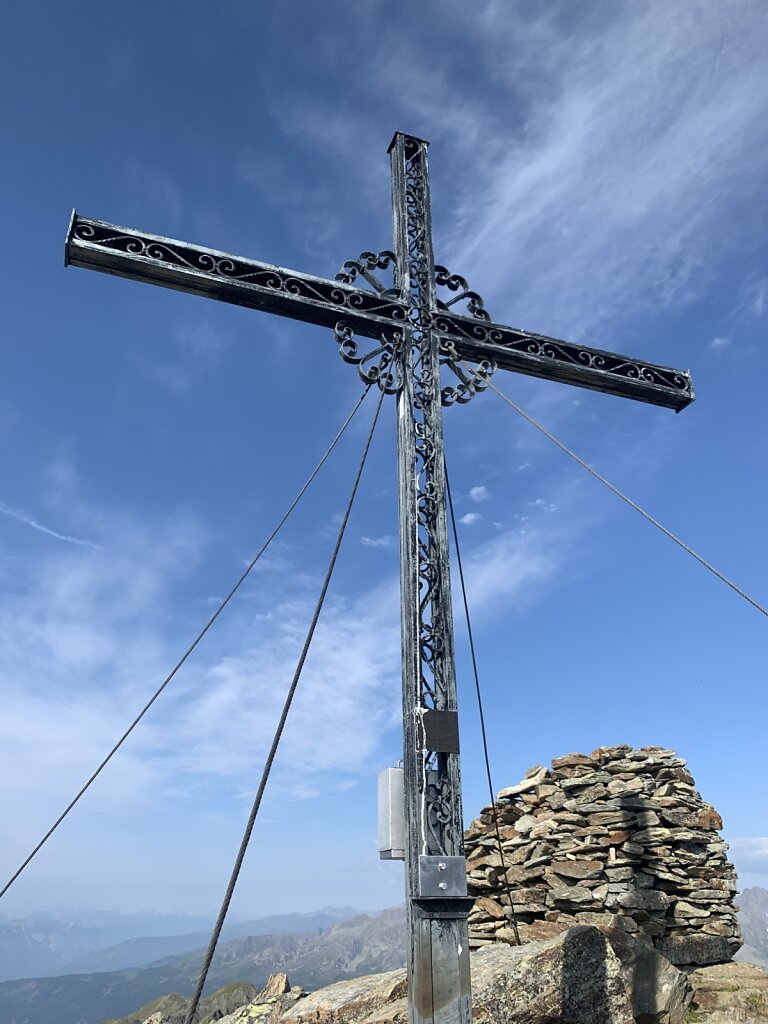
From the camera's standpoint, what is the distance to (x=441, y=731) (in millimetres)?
7223

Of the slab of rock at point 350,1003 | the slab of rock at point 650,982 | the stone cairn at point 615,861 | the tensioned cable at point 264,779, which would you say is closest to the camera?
the tensioned cable at point 264,779

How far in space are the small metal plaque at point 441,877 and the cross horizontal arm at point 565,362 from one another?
5559 mm

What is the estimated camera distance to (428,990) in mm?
6430

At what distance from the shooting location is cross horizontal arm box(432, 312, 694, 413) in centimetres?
952

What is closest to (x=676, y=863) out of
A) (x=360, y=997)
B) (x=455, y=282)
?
(x=360, y=997)

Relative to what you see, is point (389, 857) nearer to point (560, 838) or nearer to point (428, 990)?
point (428, 990)

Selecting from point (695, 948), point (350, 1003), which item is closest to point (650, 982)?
point (695, 948)

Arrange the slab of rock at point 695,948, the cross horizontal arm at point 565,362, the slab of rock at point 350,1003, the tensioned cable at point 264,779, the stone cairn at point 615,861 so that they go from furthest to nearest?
the stone cairn at point 615,861, the slab of rock at point 695,948, the cross horizontal arm at point 565,362, the slab of rock at point 350,1003, the tensioned cable at point 264,779

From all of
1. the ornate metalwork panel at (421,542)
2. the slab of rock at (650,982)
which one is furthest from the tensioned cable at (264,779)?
the slab of rock at (650,982)

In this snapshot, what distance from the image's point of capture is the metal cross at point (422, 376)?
6.72 m

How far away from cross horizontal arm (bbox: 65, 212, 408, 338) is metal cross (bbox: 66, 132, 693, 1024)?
0.01 meters

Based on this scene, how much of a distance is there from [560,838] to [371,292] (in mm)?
9140

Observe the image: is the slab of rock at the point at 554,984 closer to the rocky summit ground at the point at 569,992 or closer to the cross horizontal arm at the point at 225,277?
the rocky summit ground at the point at 569,992

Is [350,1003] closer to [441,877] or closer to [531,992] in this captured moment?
[531,992]
